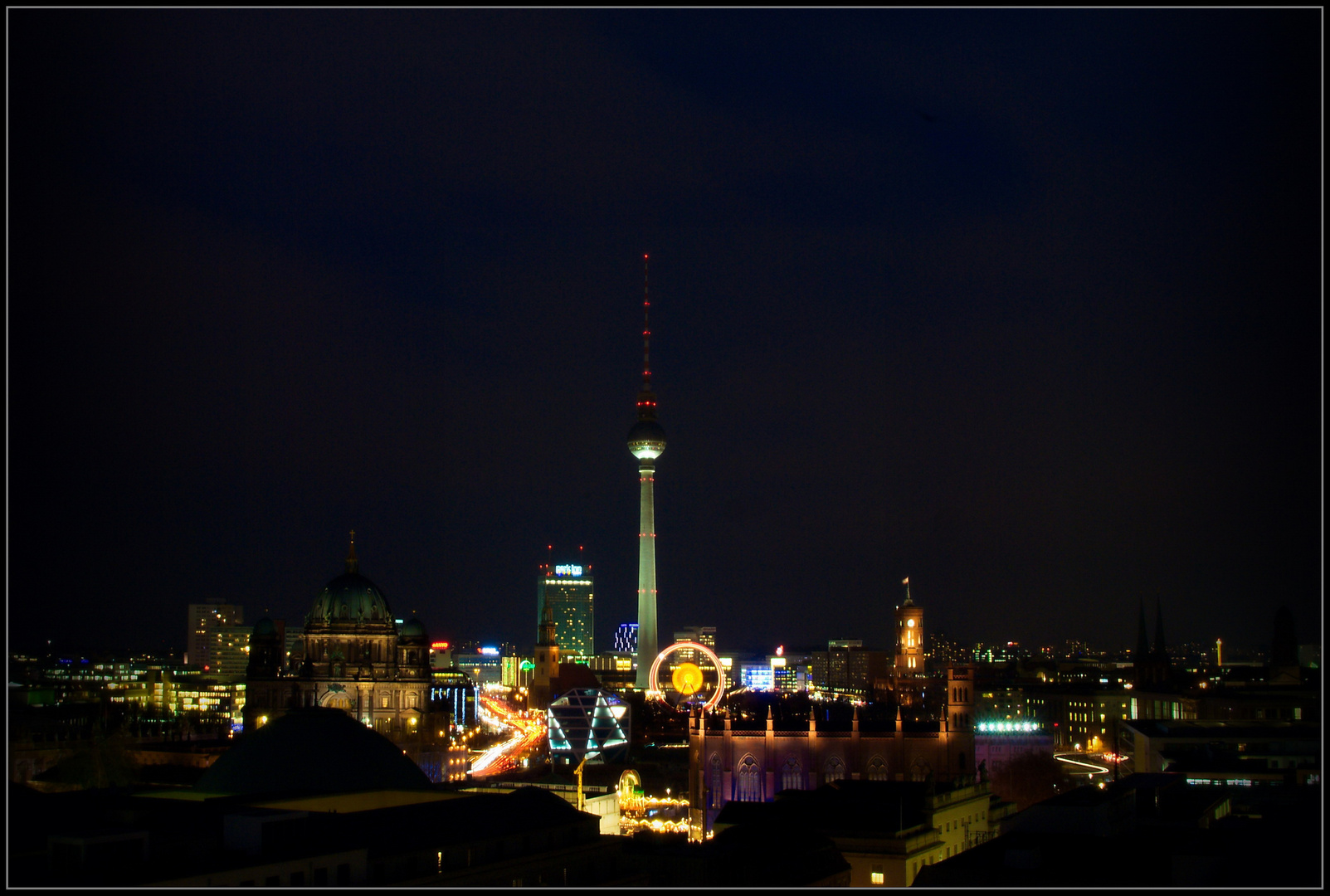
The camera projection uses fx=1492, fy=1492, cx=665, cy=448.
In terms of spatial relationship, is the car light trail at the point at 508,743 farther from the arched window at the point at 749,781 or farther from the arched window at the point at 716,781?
the arched window at the point at 749,781

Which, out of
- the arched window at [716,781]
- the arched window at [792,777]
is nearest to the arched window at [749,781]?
the arched window at [716,781]

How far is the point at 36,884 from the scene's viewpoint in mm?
39375

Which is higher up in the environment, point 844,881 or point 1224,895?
point 1224,895

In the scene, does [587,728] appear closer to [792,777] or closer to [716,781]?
[716,781]

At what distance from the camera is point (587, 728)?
11312 centimetres

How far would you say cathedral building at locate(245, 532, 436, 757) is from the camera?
148750mm

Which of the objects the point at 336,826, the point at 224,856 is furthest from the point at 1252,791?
the point at 224,856

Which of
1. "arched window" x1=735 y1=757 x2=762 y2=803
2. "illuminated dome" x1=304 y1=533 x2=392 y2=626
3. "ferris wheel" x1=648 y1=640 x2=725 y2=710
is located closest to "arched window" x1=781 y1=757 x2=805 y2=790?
"arched window" x1=735 y1=757 x2=762 y2=803

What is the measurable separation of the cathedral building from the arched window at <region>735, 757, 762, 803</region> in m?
54.8

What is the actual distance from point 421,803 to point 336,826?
7048 mm

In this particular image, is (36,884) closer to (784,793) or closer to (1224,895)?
(1224,895)

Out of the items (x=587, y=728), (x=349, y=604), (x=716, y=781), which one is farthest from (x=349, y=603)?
(x=716, y=781)

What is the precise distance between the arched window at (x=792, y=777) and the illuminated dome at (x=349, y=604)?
70.2 meters

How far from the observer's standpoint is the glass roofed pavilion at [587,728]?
112 m
